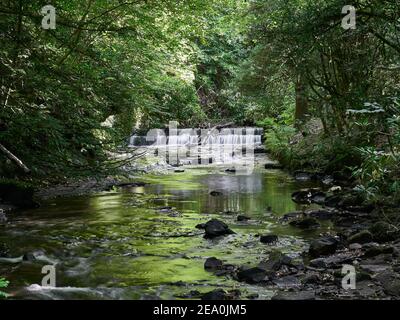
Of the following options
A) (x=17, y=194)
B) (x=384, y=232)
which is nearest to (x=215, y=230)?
(x=384, y=232)

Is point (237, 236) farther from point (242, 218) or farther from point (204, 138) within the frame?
point (204, 138)

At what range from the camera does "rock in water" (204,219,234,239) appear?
762cm

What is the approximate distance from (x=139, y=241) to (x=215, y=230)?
1.20 m

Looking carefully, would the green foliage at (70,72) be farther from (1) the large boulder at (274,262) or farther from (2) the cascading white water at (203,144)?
(2) the cascading white water at (203,144)

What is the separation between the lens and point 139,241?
24.7ft

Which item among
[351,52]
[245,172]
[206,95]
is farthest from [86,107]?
[206,95]

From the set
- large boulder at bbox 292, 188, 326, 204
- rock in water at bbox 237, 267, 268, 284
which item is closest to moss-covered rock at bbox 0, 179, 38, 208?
large boulder at bbox 292, 188, 326, 204

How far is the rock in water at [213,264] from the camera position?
6.06 metres

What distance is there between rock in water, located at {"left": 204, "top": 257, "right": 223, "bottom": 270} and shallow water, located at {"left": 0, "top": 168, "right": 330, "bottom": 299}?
0.07m

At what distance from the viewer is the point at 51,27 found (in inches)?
285

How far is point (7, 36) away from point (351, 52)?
23.2ft
